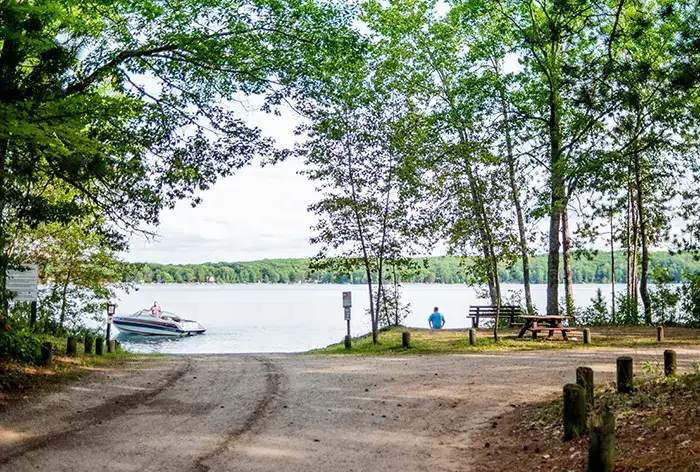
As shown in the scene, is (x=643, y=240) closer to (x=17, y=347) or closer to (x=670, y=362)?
(x=670, y=362)

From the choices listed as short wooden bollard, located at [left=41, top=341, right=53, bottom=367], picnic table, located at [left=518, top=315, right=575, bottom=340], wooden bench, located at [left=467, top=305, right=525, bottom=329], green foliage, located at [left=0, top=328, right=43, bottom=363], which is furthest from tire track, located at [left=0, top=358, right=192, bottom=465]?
wooden bench, located at [left=467, top=305, right=525, bottom=329]

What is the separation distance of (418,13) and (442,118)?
19.9ft

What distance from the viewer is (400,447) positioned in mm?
6699

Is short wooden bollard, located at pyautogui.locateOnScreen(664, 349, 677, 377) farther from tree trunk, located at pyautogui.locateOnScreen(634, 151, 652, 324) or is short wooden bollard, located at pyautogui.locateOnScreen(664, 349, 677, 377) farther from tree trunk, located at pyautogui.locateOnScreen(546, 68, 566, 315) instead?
tree trunk, located at pyautogui.locateOnScreen(634, 151, 652, 324)

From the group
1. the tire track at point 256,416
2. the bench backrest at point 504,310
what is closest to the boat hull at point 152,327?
the bench backrest at point 504,310

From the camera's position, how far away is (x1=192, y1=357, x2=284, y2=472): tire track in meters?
6.22

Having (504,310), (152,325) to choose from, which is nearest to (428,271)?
(504,310)

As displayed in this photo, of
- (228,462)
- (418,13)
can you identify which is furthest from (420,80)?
(228,462)

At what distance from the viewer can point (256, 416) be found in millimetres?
8070

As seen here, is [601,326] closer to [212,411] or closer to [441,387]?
[441,387]

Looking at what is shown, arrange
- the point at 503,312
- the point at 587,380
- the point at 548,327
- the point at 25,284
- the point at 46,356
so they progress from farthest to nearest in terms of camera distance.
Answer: the point at 503,312 → the point at 548,327 → the point at 25,284 → the point at 46,356 → the point at 587,380

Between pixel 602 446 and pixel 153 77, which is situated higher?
pixel 153 77

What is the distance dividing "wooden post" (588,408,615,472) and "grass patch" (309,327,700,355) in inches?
438

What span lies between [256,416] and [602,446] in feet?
15.1
